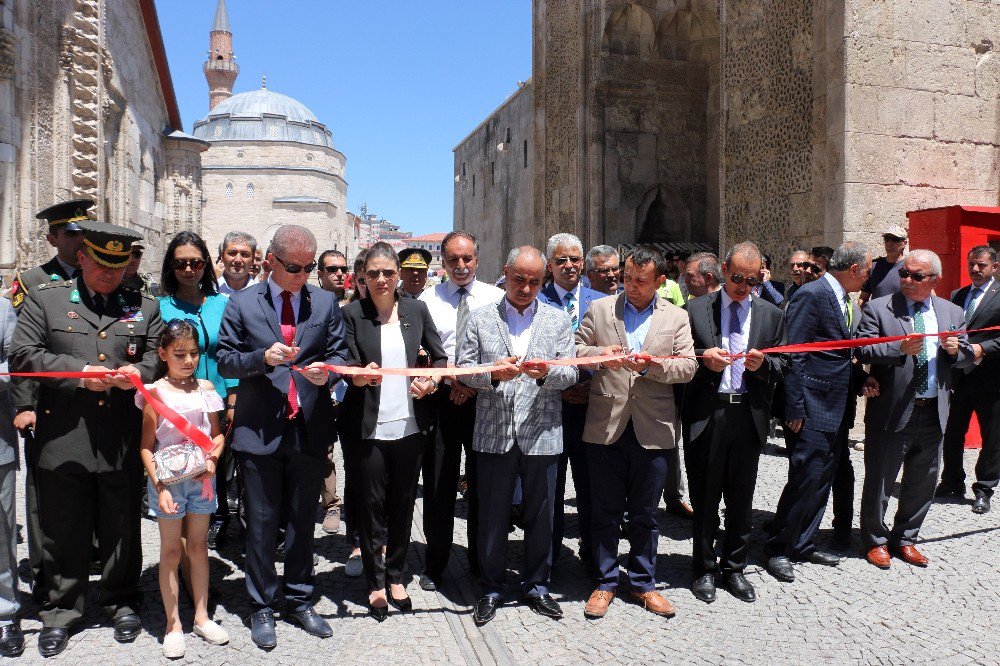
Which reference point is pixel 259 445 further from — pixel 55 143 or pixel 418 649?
pixel 55 143

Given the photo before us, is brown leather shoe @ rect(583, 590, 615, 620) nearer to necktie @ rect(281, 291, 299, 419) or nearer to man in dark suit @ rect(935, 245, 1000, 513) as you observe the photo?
necktie @ rect(281, 291, 299, 419)

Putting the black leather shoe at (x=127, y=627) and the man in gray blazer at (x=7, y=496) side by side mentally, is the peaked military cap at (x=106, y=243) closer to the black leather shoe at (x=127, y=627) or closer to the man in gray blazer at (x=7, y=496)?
the man in gray blazer at (x=7, y=496)

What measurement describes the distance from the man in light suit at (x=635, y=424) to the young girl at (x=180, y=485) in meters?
1.93

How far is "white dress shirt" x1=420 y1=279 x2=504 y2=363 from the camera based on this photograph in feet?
15.4

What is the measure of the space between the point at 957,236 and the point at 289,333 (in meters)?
6.38

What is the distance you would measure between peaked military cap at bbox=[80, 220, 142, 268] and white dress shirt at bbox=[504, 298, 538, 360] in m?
1.92

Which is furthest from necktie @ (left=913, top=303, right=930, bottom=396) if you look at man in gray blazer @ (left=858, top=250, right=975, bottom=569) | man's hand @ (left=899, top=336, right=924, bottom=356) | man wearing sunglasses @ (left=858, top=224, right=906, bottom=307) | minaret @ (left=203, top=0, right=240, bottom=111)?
minaret @ (left=203, top=0, right=240, bottom=111)

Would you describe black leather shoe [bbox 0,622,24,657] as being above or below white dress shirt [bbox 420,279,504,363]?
below

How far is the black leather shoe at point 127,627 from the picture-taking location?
354cm

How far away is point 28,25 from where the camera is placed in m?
9.28

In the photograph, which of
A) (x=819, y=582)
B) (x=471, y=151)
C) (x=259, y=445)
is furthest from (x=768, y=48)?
(x=471, y=151)

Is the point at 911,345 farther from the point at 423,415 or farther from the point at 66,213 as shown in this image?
the point at 66,213

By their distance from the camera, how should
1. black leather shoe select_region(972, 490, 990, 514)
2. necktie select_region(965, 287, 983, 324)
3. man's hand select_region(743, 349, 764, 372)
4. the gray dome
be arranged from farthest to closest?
the gray dome < necktie select_region(965, 287, 983, 324) < black leather shoe select_region(972, 490, 990, 514) < man's hand select_region(743, 349, 764, 372)

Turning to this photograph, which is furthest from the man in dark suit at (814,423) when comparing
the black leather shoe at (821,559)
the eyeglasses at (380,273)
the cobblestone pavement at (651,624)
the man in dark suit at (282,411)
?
the man in dark suit at (282,411)
